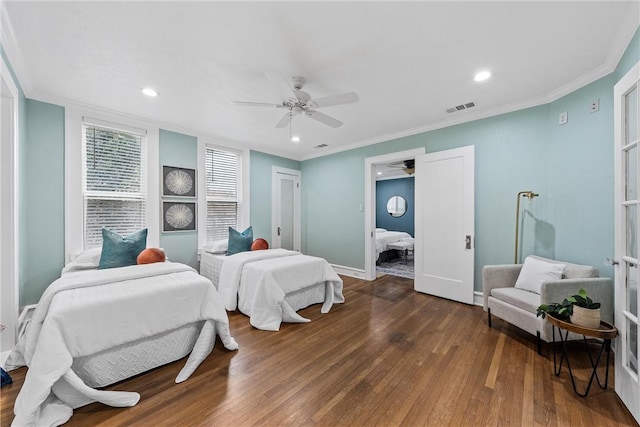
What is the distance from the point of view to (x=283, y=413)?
164 cm

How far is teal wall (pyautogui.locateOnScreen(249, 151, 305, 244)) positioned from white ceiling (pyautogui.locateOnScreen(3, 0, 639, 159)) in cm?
182

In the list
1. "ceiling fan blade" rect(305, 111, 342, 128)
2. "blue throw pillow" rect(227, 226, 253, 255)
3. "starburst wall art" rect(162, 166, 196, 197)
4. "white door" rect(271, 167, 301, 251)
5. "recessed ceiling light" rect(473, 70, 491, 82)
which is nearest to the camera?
"recessed ceiling light" rect(473, 70, 491, 82)

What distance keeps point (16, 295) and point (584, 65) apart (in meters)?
5.64

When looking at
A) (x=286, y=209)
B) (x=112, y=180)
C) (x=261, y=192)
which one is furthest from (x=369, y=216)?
(x=112, y=180)

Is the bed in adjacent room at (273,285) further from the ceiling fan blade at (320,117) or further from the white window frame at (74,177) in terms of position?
the ceiling fan blade at (320,117)

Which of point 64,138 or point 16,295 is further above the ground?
point 64,138

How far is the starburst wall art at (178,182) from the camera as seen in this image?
388cm

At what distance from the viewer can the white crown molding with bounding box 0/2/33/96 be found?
176cm

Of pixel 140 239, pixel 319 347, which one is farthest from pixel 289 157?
pixel 319 347

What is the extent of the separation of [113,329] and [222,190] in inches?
121

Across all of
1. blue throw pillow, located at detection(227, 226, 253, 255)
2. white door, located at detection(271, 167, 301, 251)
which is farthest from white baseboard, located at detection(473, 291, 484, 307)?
white door, located at detection(271, 167, 301, 251)

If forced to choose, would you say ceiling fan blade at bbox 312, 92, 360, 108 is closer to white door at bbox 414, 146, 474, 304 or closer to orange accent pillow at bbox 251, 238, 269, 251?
white door at bbox 414, 146, 474, 304

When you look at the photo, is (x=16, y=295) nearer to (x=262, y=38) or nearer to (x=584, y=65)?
(x=262, y=38)

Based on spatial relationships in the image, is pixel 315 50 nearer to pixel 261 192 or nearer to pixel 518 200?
pixel 518 200
